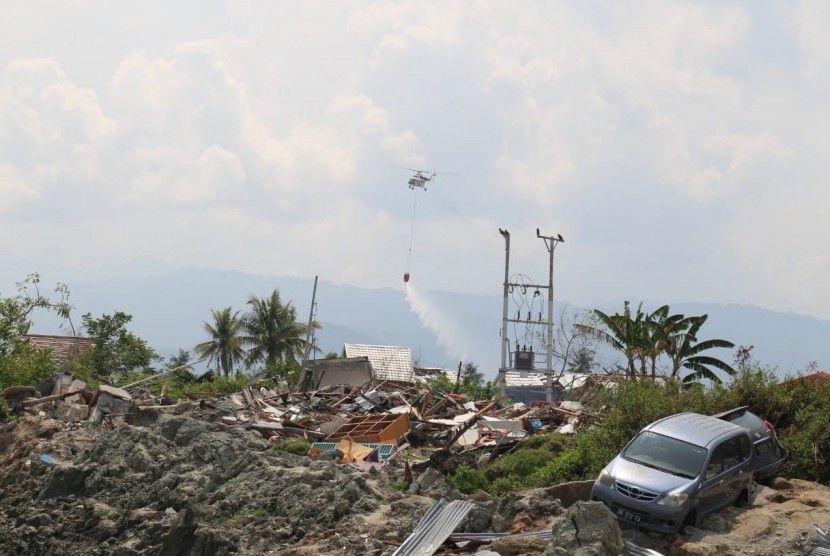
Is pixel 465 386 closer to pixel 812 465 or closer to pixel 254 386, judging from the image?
pixel 254 386

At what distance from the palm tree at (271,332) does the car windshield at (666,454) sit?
168 feet

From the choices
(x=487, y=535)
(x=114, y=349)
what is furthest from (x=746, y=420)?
(x=114, y=349)

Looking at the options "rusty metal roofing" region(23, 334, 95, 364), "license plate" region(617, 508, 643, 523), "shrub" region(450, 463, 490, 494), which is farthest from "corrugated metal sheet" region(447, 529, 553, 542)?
"rusty metal roofing" region(23, 334, 95, 364)

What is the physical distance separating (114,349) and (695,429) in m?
38.2

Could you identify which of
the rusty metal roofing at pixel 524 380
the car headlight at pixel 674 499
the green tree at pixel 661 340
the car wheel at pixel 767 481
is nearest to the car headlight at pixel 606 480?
the car headlight at pixel 674 499

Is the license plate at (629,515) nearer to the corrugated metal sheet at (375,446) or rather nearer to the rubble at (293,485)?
the rubble at (293,485)

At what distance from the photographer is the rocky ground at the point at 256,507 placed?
13.9 m

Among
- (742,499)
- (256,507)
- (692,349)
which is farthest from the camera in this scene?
(692,349)

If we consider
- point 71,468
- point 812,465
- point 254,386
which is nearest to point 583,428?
→ point 812,465

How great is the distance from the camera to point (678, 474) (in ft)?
47.6

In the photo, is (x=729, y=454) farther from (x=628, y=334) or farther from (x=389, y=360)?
(x=389, y=360)

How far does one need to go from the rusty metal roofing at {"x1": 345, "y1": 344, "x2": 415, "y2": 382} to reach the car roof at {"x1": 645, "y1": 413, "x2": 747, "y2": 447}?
3102 centimetres

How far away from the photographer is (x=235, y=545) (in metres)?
16.2

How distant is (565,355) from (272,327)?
78.3 feet
